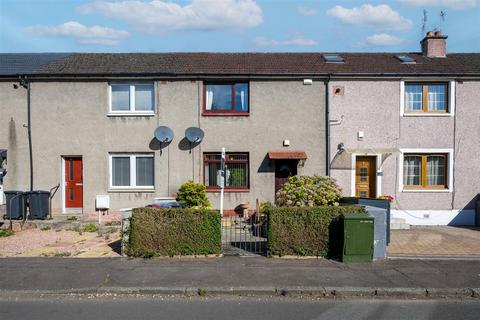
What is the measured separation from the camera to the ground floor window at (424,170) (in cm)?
1576

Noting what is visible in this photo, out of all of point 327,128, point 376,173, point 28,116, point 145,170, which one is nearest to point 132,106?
point 145,170

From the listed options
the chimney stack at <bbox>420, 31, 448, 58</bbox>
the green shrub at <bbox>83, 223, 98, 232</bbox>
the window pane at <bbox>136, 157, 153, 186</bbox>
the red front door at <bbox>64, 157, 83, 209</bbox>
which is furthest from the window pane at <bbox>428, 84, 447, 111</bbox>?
the red front door at <bbox>64, 157, 83, 209</bbox>

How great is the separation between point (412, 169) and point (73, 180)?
39.2 feet

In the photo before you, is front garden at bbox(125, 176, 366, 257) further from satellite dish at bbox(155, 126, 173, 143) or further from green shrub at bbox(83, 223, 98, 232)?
satellite dish at bbox(155, 126, 173, 143)

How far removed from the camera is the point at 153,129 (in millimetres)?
15664

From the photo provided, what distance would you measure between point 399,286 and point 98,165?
11.2 metres

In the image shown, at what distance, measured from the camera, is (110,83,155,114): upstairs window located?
1585cm

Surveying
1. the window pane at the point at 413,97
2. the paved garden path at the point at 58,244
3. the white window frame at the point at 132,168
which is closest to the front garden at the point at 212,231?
the paved garden path at the point at 58,244

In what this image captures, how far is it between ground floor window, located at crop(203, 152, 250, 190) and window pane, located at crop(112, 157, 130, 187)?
276 centimetres

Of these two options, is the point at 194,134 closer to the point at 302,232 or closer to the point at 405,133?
the point at 302,232

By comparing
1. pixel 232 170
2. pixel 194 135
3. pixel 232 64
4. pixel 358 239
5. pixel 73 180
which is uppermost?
pixel 232 64

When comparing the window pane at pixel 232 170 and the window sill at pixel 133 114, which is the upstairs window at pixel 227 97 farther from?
the window sill at pixel 133 114

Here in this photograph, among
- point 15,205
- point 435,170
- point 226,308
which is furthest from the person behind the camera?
point 435,170

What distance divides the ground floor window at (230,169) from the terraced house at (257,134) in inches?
1.4
